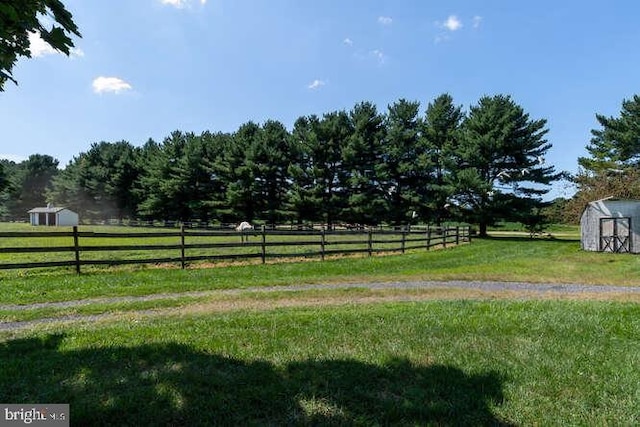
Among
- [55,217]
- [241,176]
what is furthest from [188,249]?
[55,217]

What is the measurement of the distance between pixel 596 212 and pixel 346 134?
1067 inches

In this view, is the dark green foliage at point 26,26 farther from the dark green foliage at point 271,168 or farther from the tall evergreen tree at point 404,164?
the dark green foliage at point 271,168

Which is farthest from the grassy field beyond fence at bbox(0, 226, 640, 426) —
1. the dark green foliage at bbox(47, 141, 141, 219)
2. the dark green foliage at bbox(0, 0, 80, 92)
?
the dark green foliage at bbox(47, 141, 141, 219)

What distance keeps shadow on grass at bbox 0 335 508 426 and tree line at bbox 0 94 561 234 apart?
111ft

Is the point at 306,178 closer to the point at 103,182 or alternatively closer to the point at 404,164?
the point at 404,164

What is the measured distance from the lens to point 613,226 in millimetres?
22609

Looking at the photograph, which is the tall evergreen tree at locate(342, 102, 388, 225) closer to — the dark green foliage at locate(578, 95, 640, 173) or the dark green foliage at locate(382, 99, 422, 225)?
the dark green foliage at locate(382, 99, 422, 225)

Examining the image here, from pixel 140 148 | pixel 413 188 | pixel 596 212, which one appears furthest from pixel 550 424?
pixel 140 148

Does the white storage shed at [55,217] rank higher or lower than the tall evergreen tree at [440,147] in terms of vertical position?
lower

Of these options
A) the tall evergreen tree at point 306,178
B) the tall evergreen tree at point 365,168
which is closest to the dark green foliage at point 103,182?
the tall evergreen tree at point 306,178

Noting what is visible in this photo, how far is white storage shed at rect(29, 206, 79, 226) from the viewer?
65.6 metres

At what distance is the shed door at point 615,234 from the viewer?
22078mm

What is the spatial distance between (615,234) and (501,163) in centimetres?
1573

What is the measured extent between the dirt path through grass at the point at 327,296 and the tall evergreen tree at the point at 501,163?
87.4 ft
